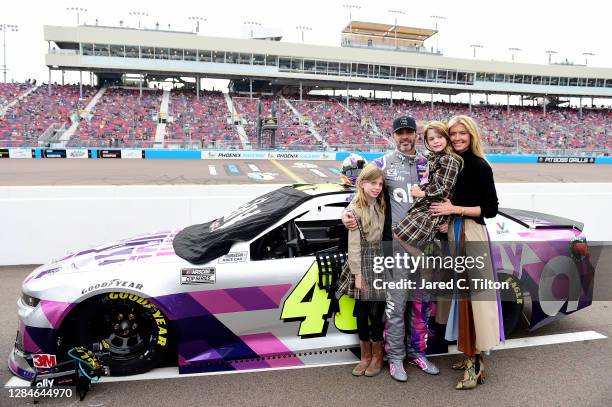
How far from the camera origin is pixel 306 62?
46250 millimetres

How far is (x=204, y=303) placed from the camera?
122 inches

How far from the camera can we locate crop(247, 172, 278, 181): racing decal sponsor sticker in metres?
19.0

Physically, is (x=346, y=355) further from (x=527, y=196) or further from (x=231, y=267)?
(x=527, y=196)

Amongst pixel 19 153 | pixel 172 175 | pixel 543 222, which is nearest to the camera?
pixel 543 222

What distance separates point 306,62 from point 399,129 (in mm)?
45297

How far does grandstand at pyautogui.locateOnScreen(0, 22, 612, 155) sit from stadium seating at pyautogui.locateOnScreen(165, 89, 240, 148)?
91mm

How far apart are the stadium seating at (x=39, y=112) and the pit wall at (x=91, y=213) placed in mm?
25830

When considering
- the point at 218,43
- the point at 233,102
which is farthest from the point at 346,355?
the point at 218,43

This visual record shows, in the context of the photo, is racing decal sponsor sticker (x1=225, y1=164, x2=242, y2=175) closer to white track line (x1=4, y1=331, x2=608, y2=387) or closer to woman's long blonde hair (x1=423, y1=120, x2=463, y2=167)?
white track line (x1=4, y1=331, x2=608, y2=387)

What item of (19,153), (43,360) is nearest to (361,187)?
(43,360)

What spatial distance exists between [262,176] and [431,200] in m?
17.0

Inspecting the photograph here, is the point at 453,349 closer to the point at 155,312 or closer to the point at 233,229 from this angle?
the point at 233,229

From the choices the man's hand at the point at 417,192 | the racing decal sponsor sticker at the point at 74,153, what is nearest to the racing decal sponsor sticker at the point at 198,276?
the man's hand at the point at 417,192

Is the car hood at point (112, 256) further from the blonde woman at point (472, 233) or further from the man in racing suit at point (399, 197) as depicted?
the blonde woman at point (472, 233)
